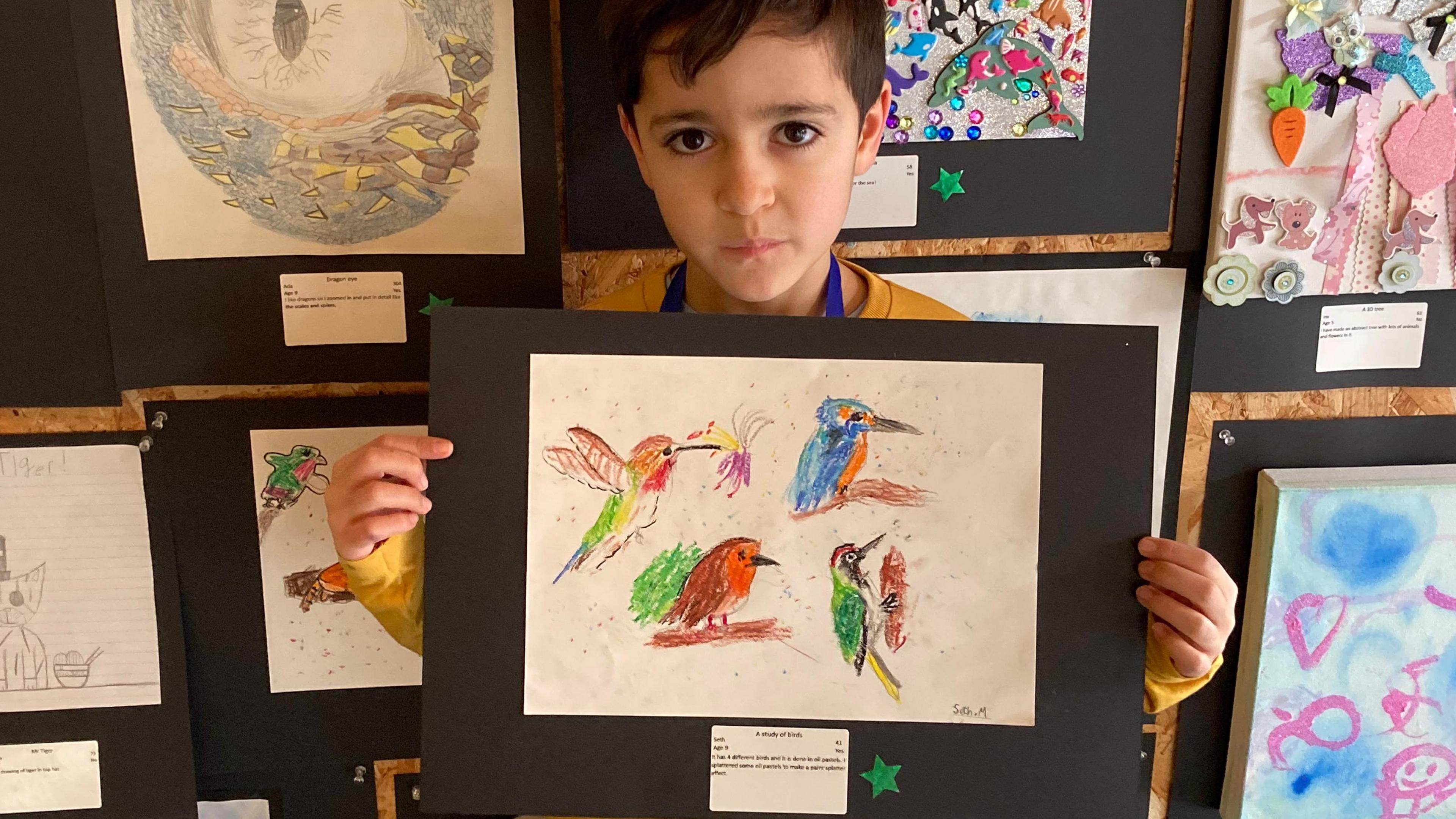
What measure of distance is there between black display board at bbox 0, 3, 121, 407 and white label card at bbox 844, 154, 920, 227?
1041 millimetres

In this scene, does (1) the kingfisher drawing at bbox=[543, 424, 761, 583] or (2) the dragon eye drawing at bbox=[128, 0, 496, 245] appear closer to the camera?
(1) the kingfisher drawing at bbox=[543, 424, 761, 583]

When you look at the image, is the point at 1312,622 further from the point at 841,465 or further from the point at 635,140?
the point at 635,140

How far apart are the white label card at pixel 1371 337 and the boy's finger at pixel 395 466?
4.20 ft

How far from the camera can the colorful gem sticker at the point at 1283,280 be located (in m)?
1.24

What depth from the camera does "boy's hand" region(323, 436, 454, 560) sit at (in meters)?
0.91

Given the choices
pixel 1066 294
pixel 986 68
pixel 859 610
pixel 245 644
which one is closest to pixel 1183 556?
pixel 859 610

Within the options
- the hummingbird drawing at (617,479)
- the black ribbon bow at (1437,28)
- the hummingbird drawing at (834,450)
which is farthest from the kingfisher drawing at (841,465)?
the black ribbon bow at (1437,28)

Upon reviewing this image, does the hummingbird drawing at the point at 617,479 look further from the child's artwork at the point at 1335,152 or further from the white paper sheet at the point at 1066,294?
the child's artwork at the point at 1335,152

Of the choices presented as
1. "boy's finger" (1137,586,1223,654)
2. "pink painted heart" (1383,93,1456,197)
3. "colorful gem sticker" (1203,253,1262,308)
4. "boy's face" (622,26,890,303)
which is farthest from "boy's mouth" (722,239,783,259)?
"pink painted heart" (1383,93,1456,197)

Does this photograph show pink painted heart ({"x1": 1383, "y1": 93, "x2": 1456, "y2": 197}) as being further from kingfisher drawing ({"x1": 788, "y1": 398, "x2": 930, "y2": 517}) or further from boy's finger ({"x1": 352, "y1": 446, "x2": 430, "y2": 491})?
boy's finger ({"x1": 352, "y1": 446, "x2": 430, "y2": 491})

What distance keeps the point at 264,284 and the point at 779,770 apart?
93 cm

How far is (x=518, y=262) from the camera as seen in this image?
1.20 meters

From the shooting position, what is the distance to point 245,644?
1.30 meters

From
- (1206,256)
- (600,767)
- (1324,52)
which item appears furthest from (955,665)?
(1324,52)
